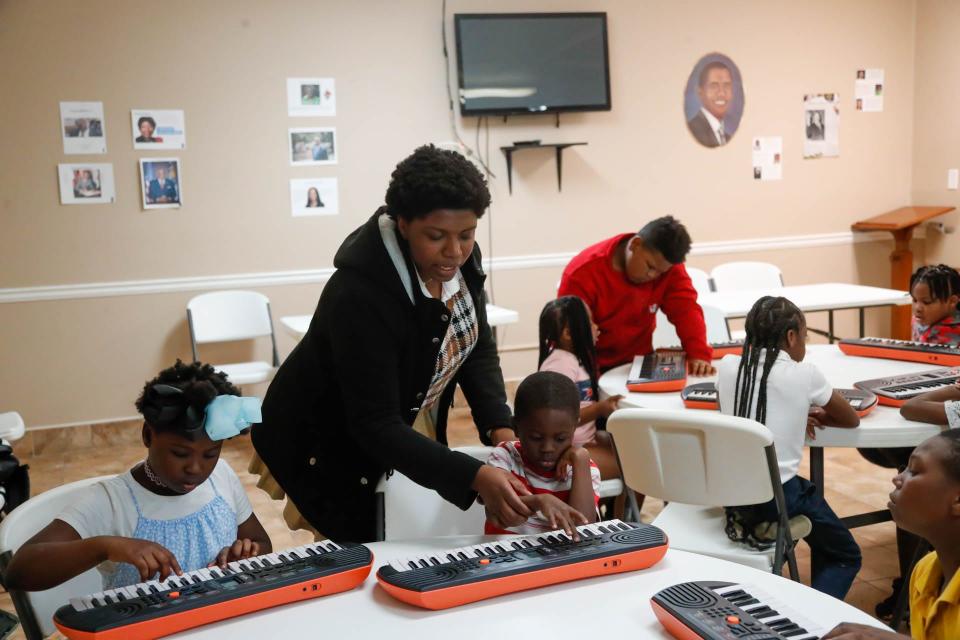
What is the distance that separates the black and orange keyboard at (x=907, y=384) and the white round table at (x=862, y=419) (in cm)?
3

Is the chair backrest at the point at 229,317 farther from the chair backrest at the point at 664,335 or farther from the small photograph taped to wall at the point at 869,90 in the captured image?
the small photograph taped to wall at the point at 869,90

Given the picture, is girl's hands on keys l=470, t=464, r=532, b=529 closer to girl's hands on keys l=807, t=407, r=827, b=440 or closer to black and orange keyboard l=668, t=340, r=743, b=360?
girl's hands on keys l=807, t=407, r=827, b=440

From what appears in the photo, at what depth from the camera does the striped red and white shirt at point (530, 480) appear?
5.95 feet

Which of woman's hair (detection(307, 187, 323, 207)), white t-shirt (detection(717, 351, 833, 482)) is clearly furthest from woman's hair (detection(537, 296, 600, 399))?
woman's hair (detection(307, 187, 323, 207))

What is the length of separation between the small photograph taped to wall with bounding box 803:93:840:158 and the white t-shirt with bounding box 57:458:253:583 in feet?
19.3

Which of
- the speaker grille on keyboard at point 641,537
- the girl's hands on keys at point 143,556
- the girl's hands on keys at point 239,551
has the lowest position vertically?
the girl's hands on keys at point 239,551

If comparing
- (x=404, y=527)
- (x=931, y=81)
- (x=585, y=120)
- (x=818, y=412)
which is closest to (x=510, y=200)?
(x=585, y=120)

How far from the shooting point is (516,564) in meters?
1.44

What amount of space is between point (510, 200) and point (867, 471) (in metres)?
2.76

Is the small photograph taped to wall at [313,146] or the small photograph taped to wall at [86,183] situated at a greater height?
the small photograph taped to wall at [313,146]

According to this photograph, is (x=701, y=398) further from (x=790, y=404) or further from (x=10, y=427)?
(x=10, y=427)

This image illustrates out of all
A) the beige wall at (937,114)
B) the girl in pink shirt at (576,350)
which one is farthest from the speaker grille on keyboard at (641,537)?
the beige wall at (937,114)

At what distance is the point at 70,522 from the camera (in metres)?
1.60

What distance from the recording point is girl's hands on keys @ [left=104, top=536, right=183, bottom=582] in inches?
56.2
